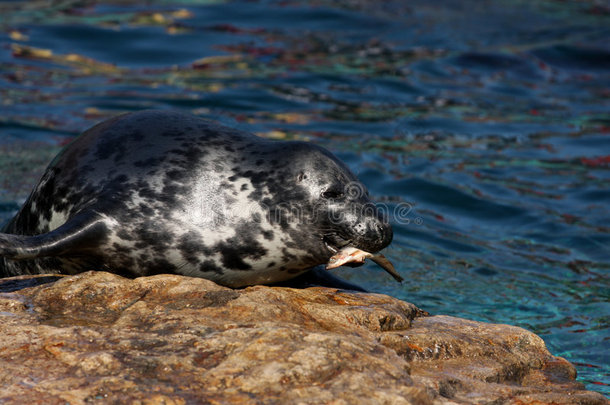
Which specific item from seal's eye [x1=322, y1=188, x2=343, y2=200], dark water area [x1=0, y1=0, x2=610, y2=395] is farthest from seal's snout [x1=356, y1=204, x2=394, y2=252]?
dark water area [x1=0, y1=0, x2=610, y2=395]

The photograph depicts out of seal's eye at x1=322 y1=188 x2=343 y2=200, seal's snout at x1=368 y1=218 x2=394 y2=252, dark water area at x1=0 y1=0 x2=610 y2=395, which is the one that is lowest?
dark water area at x1=0 y1=0 x2=610 y2=395

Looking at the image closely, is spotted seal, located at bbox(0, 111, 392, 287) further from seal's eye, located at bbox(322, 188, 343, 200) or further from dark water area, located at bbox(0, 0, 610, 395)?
dark water area, located at bbox(0, 0, 610, 395)

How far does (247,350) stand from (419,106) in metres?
9.92

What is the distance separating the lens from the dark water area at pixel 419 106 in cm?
735

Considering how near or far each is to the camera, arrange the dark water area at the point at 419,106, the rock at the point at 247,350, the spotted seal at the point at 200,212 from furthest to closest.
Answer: the dark water area at the point at 419,106 → the spotted seal at the point at 200,212 → the rock at the point at 247,350

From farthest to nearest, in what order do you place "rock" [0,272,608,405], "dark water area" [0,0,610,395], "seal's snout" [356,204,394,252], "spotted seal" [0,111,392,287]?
"dark water area" [0,0,610,395] < "seal's snout" [356,204,394,252] < "spotted seal" [0,111,392,287] < "rock" [0,272,608,405]

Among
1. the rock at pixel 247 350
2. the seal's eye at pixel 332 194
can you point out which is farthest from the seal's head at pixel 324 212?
the rock at pixel 247 350

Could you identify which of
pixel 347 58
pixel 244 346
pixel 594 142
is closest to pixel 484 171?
pixel 594 142

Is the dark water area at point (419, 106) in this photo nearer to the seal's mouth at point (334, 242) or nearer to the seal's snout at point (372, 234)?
the seal's snout at point (372, 234)

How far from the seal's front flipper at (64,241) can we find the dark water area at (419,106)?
2.69 metres

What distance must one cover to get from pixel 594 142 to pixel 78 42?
8518 millimetres

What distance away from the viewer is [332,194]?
482cm

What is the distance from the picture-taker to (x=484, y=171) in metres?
10.5

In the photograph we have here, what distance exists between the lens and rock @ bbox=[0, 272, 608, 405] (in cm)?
315
